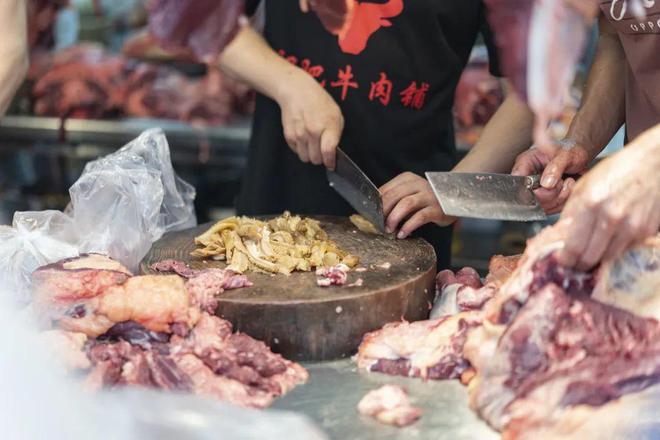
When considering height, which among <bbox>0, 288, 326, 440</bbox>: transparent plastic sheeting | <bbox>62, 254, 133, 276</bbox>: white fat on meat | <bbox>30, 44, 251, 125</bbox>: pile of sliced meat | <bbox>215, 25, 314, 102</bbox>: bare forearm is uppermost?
<bbox>215, 25, 314, 102</bbox>: bare forearm

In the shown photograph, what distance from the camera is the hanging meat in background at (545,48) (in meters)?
1.50

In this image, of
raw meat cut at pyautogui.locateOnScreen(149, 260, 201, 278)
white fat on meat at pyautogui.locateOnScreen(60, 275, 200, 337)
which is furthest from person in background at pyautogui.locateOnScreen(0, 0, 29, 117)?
white fat on meat at pyautogui.locateOnScreen(60, 275, 200, 337)

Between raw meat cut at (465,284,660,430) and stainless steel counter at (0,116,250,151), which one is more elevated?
raw meat cut at (465,284,660,430)

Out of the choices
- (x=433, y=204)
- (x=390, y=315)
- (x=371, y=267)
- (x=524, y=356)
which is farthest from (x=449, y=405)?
(x=433, y=204)

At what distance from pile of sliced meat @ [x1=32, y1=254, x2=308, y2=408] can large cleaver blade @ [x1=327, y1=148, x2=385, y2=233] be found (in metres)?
→ 0.56

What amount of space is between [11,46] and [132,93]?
8.06 ft

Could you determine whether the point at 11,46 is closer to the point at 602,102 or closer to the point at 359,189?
the point at 359,189

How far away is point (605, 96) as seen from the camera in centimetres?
282

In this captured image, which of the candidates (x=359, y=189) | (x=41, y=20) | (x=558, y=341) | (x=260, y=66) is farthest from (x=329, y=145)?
(x=41, y=20)

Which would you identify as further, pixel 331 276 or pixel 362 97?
pixel 362 97

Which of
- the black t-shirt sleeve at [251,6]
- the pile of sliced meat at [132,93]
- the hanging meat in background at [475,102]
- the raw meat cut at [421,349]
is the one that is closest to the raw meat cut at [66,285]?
the raw meat cut at [421,349]

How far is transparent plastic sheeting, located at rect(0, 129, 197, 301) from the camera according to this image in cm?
239

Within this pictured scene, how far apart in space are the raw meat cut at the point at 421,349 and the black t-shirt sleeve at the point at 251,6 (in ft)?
A: 5.38

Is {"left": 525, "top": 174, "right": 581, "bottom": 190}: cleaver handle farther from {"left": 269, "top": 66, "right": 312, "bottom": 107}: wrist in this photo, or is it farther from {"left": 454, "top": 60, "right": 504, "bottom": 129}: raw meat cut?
{"left": 454, "top": 60, "right": 504, "bottom": 129}: raw meat cut
